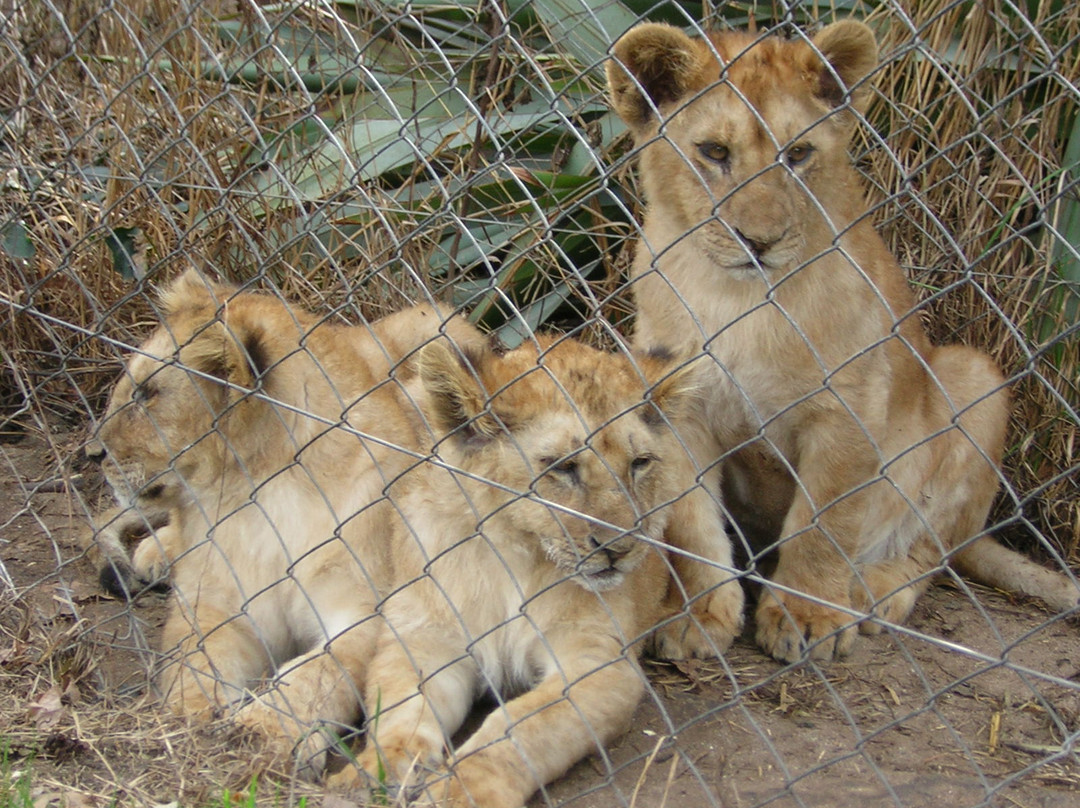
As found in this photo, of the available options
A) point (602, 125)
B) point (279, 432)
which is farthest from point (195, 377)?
point (602, 125)

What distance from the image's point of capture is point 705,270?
366 centimetres

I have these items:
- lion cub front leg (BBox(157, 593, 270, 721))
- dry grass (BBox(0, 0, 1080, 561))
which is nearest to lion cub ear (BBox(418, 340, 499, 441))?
lion cub front leg (BBox(157, 593, 270, 721))

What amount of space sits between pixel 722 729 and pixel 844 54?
74.4 inches

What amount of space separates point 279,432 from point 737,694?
1707 mm

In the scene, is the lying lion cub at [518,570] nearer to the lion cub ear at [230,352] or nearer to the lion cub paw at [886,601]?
the lion cub ear at [230,352]

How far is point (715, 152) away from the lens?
3.26 meters

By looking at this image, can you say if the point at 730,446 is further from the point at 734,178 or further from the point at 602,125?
the point at 602,125

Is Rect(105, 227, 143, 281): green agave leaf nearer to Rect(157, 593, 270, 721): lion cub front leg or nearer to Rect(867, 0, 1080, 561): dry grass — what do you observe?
Rect(157, 593, 270, 721): lion cub front leg

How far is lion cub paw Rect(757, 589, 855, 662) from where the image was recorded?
379cm

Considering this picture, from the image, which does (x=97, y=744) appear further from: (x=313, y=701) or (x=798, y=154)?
(x=798, y=154)

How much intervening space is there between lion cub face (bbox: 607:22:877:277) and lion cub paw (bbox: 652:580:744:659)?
3.69ft

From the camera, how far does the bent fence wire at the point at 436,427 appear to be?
305 centimetres

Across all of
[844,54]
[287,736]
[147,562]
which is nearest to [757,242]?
[844,54]

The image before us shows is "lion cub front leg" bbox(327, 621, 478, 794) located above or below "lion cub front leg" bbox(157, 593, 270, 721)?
below
